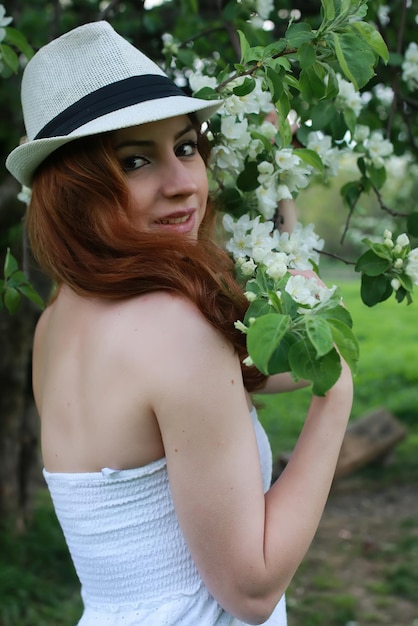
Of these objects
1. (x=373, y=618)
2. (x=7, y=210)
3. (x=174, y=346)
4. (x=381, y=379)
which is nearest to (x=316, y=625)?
(x=373, y=618)

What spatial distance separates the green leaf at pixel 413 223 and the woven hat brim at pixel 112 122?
28.6 inches

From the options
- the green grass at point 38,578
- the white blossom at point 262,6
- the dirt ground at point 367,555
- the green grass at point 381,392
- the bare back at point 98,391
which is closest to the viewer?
the bare back at point 98,391

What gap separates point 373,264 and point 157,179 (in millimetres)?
493

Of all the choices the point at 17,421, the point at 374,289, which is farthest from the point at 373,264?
the point at 17,421

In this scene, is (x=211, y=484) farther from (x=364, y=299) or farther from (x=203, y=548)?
(x=364, y=299)

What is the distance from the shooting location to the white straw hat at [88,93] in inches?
58.3

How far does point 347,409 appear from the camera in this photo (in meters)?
1.50

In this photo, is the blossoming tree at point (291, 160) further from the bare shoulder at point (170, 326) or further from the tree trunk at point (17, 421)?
the tree trunk at point (17, 421)

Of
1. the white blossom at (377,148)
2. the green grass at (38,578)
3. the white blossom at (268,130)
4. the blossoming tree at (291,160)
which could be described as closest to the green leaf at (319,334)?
the blossoming tree at (291,160)

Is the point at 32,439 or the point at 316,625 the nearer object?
the point at 316,625

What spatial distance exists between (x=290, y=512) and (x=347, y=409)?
0.24 metres

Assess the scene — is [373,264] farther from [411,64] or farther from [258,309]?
[411,64]

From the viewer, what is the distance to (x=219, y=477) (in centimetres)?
131

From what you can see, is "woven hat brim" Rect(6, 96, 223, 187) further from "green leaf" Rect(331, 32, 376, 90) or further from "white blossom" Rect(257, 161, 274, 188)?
"green leaf" Rect(331, 32, 376, 90)
